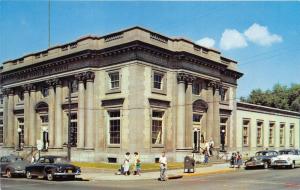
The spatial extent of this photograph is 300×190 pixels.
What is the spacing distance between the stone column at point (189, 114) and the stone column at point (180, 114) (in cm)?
56

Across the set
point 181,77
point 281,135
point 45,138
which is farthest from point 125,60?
point 281,135

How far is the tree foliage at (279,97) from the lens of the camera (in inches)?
3268

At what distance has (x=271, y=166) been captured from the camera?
3544cm

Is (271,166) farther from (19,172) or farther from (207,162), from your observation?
(19,172)

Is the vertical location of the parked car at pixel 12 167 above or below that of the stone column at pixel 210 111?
below

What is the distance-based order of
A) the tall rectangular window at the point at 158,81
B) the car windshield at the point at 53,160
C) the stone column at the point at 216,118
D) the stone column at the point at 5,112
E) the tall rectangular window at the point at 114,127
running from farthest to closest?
the stone column at the point at 5,112 → the stone column at the point at 216,118 → the tall rectangular window at the point at 158,81 → the tall rectangular window at the point at 114,127 → the car windshield at the point at 53,160

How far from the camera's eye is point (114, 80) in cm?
3897

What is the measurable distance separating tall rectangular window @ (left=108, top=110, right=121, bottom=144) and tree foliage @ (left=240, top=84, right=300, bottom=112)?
2010 inches

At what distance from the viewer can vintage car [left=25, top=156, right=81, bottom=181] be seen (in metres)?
26.3

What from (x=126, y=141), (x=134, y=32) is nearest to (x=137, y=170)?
(x=126, y=141)

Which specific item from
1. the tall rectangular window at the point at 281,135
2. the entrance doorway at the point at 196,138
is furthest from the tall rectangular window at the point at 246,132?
the entrance doorway at the point at 196,138

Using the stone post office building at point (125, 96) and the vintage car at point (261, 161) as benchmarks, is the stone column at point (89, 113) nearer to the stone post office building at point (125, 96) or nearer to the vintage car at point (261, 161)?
the stone post office building at point (125, 96)

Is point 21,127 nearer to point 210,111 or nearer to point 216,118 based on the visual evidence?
point 210,111

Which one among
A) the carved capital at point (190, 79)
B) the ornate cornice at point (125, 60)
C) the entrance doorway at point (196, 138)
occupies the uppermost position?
the ornate cornice at point (125, 60)
